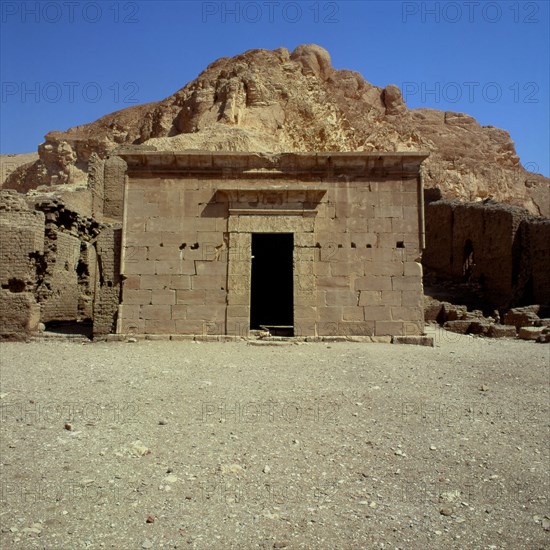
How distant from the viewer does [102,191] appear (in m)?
24.3

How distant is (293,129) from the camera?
134 ft

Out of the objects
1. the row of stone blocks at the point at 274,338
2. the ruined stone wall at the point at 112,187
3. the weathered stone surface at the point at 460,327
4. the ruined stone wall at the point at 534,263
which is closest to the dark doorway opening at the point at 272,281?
the weathered stone surface at the point at 460,327

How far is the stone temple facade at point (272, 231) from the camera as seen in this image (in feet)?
34.7

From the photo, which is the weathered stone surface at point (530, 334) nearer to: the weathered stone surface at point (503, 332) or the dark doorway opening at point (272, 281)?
the weathered stone surface at point (503, 332)

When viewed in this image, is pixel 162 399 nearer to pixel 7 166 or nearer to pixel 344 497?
pixel 344 497

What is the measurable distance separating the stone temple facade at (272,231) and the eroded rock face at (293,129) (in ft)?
62.9

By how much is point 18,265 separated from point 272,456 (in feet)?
29.0

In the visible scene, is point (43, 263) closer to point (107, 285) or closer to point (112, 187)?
point (107, 285)

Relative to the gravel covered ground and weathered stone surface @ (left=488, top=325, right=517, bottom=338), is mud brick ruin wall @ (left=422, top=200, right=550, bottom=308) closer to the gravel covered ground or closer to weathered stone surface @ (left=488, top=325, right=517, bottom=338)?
weathered stone surface @ (left=488, top=325, right=517, bottom=338)

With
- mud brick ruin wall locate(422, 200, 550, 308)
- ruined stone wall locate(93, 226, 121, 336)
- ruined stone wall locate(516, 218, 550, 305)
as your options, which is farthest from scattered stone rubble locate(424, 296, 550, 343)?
ruined stone wall locate(93, 226, 121, 336)

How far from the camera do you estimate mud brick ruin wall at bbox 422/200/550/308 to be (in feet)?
62.7

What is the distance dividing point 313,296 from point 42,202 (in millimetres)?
8206

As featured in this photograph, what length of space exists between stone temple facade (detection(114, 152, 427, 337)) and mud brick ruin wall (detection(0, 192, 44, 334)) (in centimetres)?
220

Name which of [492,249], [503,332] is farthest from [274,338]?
[492,249]
